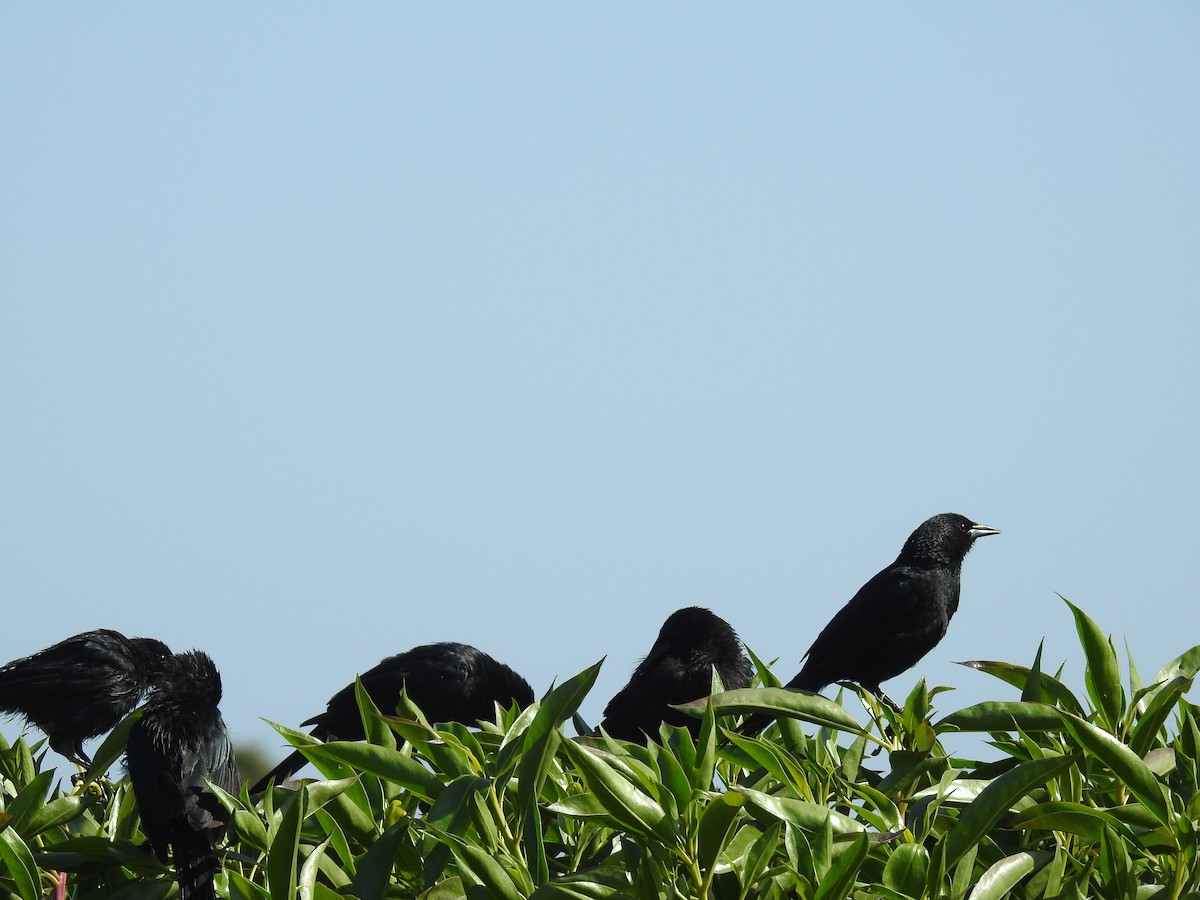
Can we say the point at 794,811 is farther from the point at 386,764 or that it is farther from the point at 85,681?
the point at 85,681

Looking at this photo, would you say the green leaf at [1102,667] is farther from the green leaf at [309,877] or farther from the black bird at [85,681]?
the black bird at [85,681]

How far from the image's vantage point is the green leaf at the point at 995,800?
1.88 metres

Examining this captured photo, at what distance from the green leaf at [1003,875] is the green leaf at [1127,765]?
221 millimetres

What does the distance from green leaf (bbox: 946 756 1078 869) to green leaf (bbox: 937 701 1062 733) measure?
313 millimetres

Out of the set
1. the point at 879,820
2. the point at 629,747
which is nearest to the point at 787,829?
the point at 879,820

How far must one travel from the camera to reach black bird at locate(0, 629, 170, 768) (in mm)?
7051

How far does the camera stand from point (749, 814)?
204 centimetres

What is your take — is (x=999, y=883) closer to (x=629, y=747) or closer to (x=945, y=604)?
(x=629, y=747)

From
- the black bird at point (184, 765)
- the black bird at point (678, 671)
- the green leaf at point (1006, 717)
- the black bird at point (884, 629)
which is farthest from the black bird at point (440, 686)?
the green leaf at point (1006, 717)

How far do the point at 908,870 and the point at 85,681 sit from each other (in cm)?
608

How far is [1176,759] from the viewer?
2213 mm

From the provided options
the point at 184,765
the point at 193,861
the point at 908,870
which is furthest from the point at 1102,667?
the point at 184,765

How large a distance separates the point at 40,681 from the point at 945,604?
198 inches

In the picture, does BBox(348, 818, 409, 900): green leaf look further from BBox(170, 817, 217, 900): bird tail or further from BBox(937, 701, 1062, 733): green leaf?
BBox(937, 701, 1062, 733): green leaf
